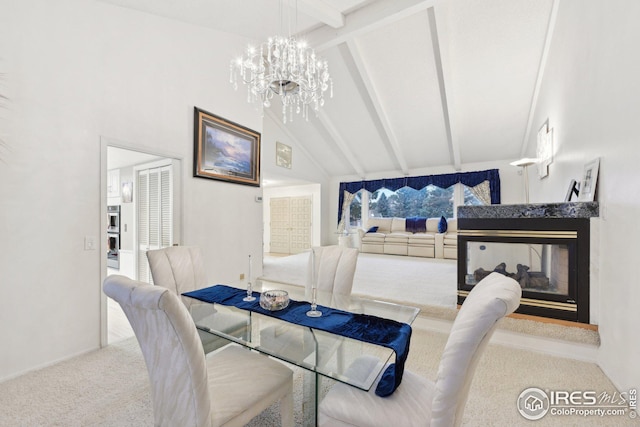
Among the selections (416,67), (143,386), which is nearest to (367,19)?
(416,67)

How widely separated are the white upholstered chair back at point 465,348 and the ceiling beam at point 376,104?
4.30m

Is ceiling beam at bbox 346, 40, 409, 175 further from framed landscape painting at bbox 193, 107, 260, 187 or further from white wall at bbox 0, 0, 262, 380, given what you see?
white wall at bbox 0, 0, 262, 380

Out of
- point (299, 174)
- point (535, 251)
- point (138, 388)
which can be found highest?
point (299, 174)

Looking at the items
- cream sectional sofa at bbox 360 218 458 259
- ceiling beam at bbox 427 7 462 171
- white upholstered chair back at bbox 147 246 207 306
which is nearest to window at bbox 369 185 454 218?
cream sectional sofa at bbox 360 218 458 259

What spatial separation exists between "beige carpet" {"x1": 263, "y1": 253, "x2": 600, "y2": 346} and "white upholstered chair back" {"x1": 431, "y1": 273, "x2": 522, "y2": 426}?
1.99 meters

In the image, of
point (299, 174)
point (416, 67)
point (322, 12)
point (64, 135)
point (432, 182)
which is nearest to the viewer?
point (64, 135)

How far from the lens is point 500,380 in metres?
1.94

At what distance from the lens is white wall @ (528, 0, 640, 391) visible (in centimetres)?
170

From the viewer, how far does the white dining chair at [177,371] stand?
36.4 inches

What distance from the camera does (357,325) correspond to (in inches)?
56.5

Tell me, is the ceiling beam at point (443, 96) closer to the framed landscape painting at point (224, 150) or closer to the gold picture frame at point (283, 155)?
the framed landscape painting at point (224, 150)

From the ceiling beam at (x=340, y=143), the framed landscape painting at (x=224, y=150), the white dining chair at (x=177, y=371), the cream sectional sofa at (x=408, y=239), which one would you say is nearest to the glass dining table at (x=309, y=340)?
the white dining chair at (x=177, y=371)

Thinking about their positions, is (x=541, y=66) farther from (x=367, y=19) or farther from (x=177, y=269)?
(x=177, y=269)

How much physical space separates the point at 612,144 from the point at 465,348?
2.17m
